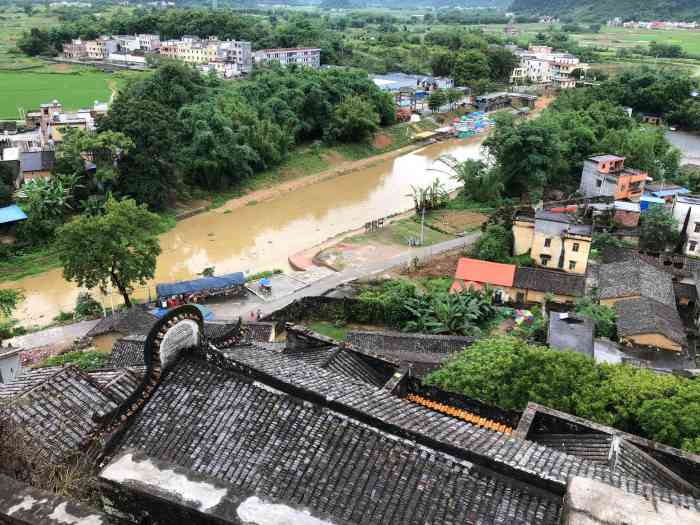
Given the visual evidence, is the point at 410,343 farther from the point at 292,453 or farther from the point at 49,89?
the point at 49,89

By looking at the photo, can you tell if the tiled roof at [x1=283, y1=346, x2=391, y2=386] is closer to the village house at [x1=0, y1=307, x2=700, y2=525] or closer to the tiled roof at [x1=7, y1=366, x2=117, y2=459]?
the village house at [x1=0, y1=307, x2=700, y2=525]

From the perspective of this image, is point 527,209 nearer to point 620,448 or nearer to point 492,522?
point 620,448

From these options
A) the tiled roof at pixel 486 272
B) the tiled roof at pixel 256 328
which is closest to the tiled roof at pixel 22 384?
the tiled roof at pixel 256 328

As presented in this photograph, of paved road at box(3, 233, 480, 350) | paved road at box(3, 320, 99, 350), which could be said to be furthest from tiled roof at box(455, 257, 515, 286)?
paved road at box(3, 320, 99, 350)

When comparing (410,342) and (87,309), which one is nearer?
(410,342)

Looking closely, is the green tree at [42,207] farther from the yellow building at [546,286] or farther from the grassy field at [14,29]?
the grassy field at [14,29]

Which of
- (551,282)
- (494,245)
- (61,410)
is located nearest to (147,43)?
(494,245)

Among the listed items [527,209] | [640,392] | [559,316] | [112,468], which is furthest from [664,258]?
[112,468]
